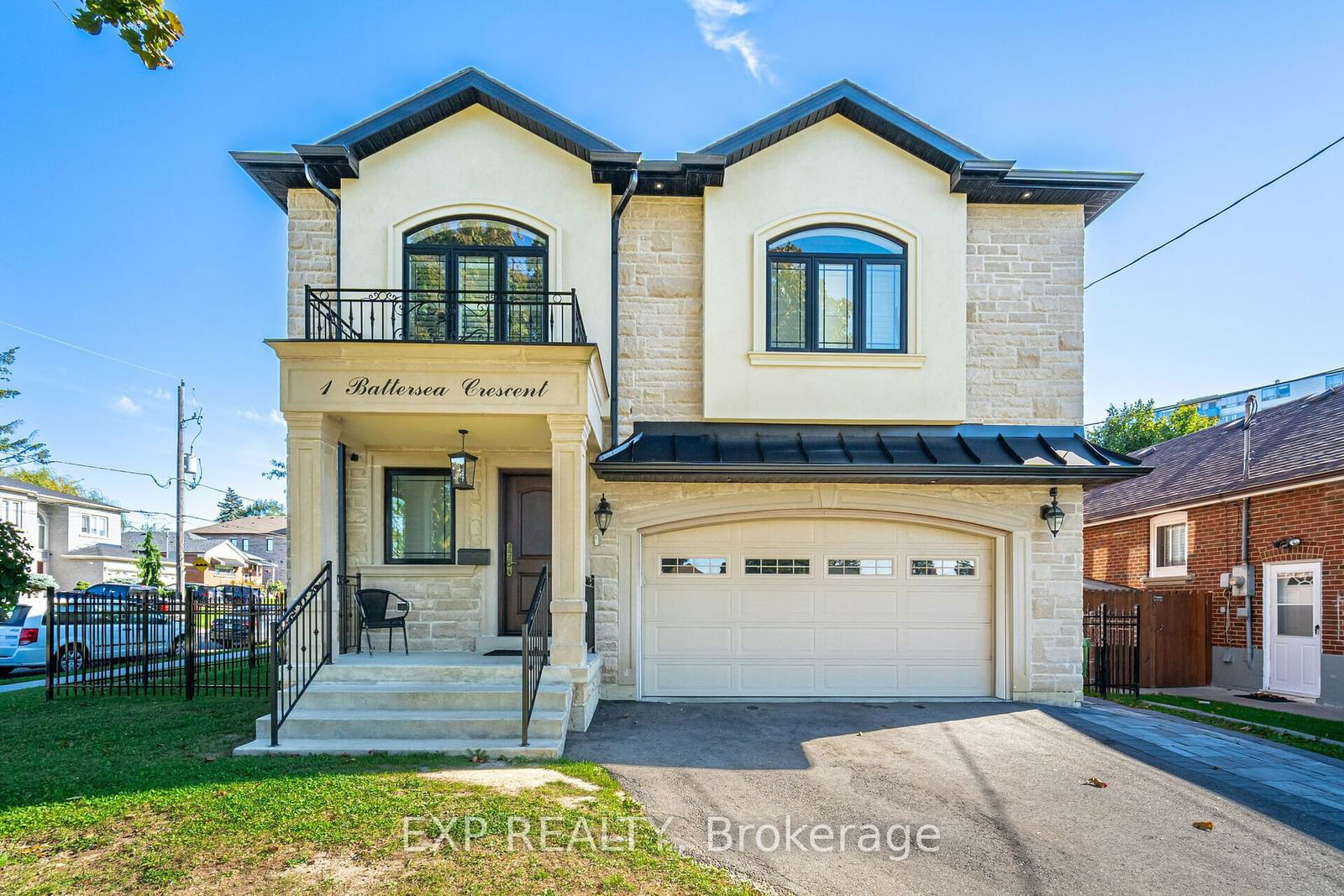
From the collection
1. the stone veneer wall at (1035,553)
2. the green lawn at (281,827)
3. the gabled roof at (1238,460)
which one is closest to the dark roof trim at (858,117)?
the stone veneer wall at (1035,553)

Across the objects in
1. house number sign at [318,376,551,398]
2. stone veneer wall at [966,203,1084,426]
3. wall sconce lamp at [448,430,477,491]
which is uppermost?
stone veneer wall at [966,203,1084,426]

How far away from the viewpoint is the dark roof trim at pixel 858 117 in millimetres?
9234

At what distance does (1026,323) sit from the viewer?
31.6 feet

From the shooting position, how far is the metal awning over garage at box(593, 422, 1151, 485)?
858cm

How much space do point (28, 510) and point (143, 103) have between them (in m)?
25.3

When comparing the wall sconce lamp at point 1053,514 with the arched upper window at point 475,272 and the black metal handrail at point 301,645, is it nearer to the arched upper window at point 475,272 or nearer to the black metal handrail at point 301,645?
the arched upper window at point 475,272

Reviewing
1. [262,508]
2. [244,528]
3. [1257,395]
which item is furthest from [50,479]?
[1257,395]

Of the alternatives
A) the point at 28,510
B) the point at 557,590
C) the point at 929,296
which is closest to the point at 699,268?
the point at 929,296

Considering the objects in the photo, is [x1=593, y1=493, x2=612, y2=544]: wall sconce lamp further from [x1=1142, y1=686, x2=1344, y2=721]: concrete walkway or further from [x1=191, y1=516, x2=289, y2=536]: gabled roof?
[x1=191, y1=516, x2=289, y2=536]: gabled roof

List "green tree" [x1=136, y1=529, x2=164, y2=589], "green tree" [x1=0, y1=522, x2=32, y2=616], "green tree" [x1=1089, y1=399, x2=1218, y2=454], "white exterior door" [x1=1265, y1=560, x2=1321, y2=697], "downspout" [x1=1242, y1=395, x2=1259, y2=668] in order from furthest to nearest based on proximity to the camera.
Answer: "green tree" [x1=1089, y1=399, x2=1218, y2=454], "green tree" [x1=136, y1=529, x2=164, y2=589], "downspout" [x1=1242, y1=395, x2=1259, y2=668], "white exterior door" [x1=1265, y1=560, x2=1321, y2=697], "green tree" [x1=0, y1=522, x2=32, y2=616]

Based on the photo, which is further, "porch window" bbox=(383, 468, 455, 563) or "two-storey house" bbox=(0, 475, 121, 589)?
"two-storey house" bbox=(0, 475, 121, 589)

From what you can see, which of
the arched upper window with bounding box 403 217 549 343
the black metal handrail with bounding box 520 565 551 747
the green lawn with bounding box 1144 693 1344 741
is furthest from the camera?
the arched upper window with bounding box 403 217 549 343

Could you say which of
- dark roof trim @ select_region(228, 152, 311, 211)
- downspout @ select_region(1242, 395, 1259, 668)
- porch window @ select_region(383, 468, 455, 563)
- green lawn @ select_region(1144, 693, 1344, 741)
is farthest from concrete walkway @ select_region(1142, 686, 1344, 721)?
dark roof trim @ select_region(228, 152, 311, 211)

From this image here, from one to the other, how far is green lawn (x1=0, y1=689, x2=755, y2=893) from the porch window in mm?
3011
